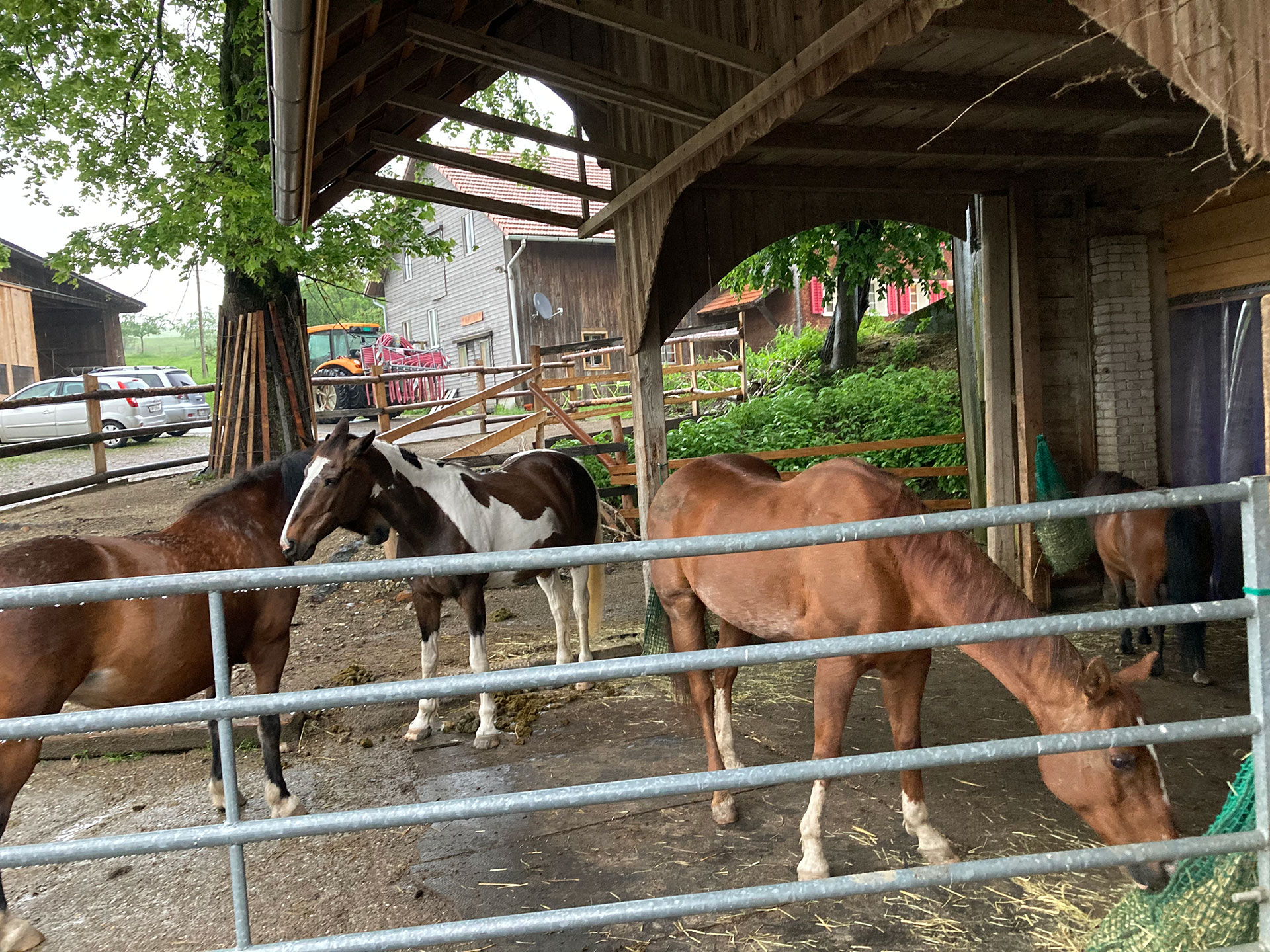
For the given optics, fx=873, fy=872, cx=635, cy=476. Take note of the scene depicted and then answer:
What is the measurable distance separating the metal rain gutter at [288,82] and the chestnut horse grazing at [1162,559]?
14.7 ft

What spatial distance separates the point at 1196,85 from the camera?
5.88ft

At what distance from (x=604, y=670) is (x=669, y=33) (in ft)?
10.2

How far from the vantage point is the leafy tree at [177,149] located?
8.62 metres

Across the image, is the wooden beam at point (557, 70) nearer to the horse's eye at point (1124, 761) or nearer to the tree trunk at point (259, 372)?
the horse's eye at point (1124, 761)

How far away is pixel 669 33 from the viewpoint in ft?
12.5

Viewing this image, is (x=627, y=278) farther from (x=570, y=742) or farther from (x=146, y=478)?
(x=146, y=478)

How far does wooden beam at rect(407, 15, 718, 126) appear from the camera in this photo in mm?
4285

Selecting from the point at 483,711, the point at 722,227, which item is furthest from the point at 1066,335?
the point at 483,711

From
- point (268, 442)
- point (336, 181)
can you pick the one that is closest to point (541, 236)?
point (268, 442)

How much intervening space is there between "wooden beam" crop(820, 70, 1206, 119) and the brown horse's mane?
324 cm

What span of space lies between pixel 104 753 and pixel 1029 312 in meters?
6.63

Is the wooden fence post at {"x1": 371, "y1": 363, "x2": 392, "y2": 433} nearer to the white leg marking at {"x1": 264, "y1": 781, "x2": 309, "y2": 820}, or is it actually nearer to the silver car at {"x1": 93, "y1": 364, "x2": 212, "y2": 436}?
the white leg marking at {"x1": 264, "y1": 781, "x2": 309, "y2": 820}

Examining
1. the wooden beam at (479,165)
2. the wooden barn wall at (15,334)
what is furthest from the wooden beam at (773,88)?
the wooden barn wall at (15,334)

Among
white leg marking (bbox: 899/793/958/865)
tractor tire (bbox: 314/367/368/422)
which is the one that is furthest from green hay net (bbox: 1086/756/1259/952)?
tractor tire (bbox: 314/367/368/422)
